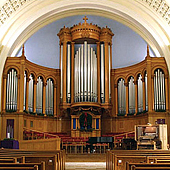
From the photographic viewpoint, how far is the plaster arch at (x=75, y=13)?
18203 mm

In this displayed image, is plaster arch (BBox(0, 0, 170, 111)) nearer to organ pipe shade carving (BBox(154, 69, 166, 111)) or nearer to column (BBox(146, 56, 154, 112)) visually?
organ pipe shade carving (BBox(154, 69, 166, 111))

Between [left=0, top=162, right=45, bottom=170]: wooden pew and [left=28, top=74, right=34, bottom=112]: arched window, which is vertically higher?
[left=28, top=74, right=34, bottom=112]: arched window

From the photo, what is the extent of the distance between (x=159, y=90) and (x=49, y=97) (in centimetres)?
598

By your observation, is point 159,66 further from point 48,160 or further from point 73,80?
point 48,160

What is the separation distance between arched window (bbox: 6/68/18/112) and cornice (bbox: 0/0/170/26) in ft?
8.53

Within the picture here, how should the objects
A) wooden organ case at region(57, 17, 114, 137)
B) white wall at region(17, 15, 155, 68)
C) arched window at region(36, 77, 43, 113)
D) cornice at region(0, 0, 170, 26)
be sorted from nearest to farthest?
1. cornice at region(0, 0, 170, 26)
2. wooden organ case at region(57, 17, 114, 137)
3. arched window at region(36, 77, 43, 113)
4. white wall at region(17, 15, 155, 68)

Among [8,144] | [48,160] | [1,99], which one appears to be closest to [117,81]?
[1,99]

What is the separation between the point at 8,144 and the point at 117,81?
845 centimetres

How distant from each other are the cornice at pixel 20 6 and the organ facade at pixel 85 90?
211cm

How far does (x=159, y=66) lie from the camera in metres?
18.3

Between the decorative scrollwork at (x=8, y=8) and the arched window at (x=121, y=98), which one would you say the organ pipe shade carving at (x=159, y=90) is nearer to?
the arched window at (x=121, y=98)

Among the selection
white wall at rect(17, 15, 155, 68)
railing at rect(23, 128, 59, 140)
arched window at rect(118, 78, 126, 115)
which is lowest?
railing at rect(23, 128, 59, 140)

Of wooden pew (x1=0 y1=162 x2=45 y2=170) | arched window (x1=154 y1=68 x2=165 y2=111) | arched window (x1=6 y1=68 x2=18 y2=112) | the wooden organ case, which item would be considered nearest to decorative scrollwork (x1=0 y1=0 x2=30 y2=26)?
arched window (x1=6 y1=68 x2=18 y2=112)

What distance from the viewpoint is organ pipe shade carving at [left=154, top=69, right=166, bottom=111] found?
1786 centimetres
